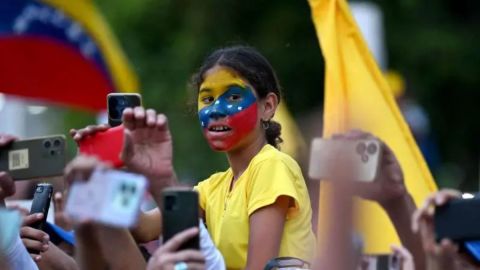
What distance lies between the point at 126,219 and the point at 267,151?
150 centimetres

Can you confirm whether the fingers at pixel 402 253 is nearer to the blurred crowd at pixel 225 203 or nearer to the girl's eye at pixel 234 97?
the blurred crowd at pixel 225 203

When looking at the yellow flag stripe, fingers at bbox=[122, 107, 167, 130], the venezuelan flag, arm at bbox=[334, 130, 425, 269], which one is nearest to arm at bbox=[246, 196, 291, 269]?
arm at bbox=[334, 130, 425, 269]

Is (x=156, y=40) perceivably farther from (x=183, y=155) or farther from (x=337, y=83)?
(x=337, y=83)

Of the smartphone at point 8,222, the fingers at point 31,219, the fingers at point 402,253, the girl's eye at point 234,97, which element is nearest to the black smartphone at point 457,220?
the fingers at point 402,253

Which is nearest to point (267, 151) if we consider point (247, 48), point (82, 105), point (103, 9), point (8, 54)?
point (247, 48)

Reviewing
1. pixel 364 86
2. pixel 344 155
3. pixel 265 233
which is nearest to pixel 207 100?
pixel 265 233

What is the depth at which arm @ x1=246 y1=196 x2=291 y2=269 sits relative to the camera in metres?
4.61

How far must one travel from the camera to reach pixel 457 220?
3.89 metres

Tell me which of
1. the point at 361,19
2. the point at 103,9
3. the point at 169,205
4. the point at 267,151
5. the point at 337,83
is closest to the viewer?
the point at 169,205

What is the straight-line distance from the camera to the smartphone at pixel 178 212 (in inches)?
144

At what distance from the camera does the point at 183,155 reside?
13883mm

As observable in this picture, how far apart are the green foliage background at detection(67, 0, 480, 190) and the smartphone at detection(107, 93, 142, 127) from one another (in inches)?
361

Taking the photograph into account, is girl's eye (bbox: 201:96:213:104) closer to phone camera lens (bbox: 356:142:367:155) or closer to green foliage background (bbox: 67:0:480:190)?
phone camera lens (bbox: 356:142:367:155)

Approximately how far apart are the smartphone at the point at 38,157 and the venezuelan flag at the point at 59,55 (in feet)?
11.9
